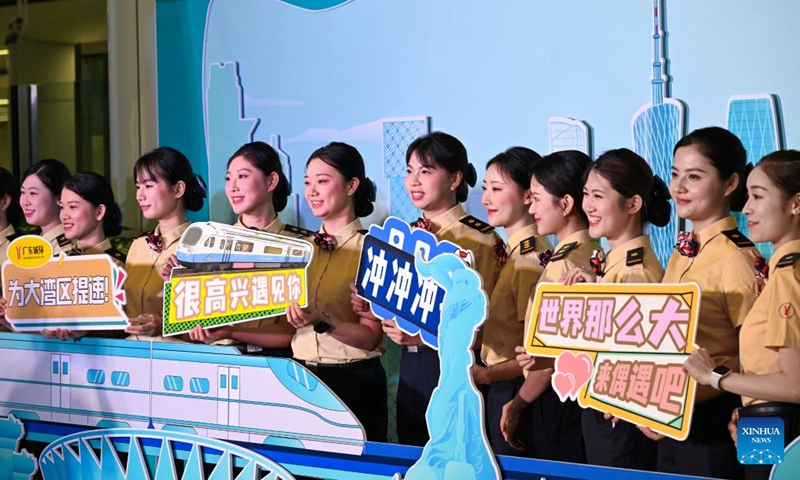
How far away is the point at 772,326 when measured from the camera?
2.92 m

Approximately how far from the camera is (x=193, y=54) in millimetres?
4883

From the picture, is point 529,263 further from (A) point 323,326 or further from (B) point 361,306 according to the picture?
(A) point 323,326

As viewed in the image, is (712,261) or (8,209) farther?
(8,209)

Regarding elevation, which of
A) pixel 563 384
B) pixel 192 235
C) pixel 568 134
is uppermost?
pixel 568 134

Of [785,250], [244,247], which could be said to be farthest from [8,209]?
[785,250]

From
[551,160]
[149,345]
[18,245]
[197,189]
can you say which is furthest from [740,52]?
[18,245]

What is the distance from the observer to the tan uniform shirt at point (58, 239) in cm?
460

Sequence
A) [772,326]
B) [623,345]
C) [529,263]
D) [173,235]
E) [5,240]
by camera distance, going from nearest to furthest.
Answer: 1. [772,326]
2. [623,345]
3. [529,263]
4. [173,235]
5. [5,240]

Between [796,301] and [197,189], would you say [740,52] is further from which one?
[197,189]

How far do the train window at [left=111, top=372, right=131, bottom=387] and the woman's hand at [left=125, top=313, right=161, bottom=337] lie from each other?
9.3 inches

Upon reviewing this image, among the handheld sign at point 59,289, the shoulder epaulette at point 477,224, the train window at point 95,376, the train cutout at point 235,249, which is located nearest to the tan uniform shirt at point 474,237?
the shoulder epaulette at point 477,224

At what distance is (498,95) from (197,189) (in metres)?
1.23

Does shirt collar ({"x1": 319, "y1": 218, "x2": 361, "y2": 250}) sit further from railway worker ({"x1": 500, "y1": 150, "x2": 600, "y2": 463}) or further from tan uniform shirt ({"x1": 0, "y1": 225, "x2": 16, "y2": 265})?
tan uniform shirt ({"x1": 0, "y1": 225, "x2": 16, "y2": 265})

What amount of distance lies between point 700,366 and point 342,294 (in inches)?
52.6
